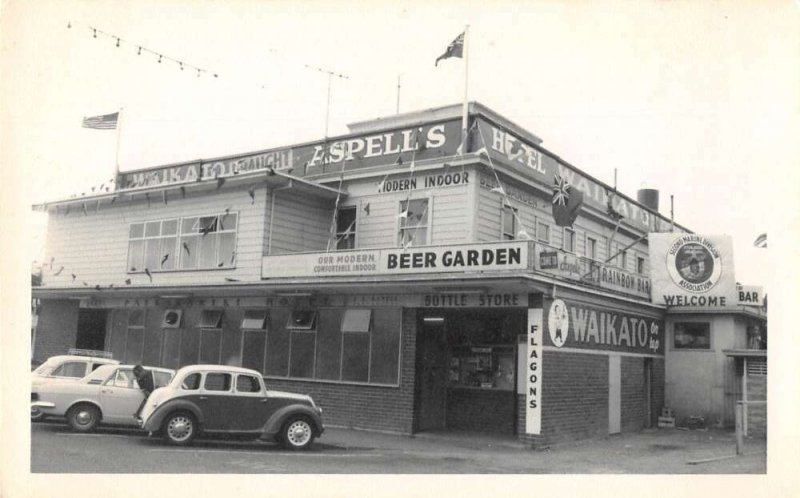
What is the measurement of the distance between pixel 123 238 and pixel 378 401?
1003 centimetres

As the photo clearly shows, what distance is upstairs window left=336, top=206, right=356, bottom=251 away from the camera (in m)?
20.9

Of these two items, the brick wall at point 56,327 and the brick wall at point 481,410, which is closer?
the brick wall at point 481,410

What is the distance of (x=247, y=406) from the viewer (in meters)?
14.6

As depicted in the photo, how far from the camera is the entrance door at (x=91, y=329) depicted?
2406 cm

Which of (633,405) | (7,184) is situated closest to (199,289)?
(7,184)

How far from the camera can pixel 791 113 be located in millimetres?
11734

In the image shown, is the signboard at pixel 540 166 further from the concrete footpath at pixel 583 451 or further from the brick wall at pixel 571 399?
the concrete footpath at pixel 583 451

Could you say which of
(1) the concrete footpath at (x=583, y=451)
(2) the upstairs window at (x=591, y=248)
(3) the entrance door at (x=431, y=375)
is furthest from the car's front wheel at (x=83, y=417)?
(2) the upstairs window at (x=591, y=248)

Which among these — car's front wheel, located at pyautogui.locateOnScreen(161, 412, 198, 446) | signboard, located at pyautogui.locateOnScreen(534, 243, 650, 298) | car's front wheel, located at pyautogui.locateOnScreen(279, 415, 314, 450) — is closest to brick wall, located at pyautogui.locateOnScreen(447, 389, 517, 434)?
signboard, located at pyautogui.locateOnScreen(534, 243, 650, 298)

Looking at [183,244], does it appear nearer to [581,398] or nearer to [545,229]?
[545,229]

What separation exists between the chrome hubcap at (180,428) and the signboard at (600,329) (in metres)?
7.45

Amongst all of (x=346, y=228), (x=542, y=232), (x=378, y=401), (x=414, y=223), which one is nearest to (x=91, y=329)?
(x=346, y=228)
